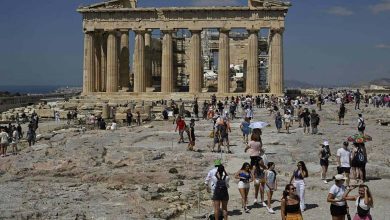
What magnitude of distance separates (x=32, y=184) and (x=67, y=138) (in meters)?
12.9

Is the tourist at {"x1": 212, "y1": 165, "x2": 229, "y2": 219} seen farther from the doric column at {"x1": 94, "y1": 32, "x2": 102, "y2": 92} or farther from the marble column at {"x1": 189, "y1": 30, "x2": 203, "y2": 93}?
the doric column at {"x1": 94, "y1": 32, "x2": 102, "y2": 92}

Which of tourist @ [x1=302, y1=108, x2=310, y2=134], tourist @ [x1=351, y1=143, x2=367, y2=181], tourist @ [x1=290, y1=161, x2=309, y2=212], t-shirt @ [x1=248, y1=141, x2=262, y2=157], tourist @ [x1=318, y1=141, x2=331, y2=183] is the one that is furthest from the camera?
tourist @ [x1=302, y1=108, x2=310, y2=134]

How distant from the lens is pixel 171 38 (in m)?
67.5

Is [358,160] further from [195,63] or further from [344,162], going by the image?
[195,63]

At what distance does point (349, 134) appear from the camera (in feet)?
114

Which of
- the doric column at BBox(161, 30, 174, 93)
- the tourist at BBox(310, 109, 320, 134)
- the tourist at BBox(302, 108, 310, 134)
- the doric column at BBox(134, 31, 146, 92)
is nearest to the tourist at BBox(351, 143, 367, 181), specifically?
the tourist at BBox(310, 109, 320, 134)

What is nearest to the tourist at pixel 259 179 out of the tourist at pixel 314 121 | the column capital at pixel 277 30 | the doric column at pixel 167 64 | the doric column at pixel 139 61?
the tourist at pixel 314 121

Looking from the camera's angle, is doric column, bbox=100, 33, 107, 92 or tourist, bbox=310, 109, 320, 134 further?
doric column, bbox=100, 33, 107, 92

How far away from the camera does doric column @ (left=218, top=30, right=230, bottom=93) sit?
65938mm

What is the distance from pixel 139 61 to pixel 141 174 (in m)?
45.1

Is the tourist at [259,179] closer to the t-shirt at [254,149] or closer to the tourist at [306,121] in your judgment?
the t-shirt at [254,149]

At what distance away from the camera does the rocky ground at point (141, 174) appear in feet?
59.2

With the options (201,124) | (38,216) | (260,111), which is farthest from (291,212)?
(260,111)

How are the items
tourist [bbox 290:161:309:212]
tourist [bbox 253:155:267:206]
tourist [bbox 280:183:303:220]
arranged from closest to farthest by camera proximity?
tourist [bbox 280:183:303:220], tourist [bbox 290:161:309:212], tourist [bbox 253:155:267:206]
